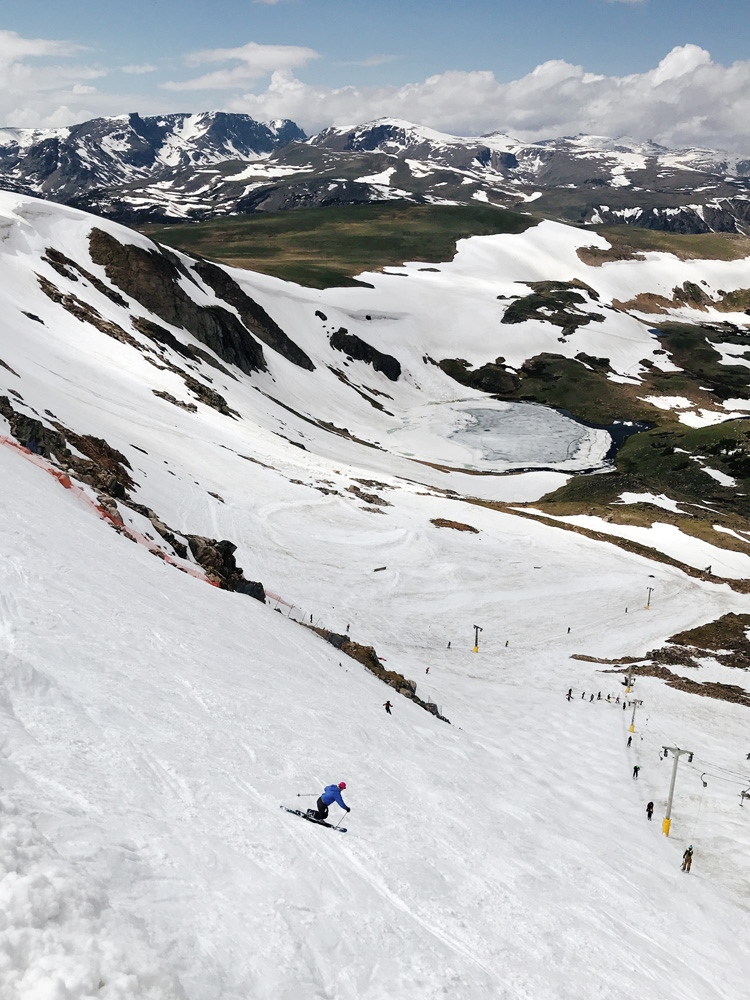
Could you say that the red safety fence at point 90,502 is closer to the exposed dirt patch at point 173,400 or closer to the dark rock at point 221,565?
the dark rock at point 221,565

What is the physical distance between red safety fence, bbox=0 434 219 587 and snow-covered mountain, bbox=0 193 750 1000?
342 millimetres

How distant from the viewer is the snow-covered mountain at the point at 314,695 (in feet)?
35.0

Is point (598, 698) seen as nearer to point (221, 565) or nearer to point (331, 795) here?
point (221, 565)

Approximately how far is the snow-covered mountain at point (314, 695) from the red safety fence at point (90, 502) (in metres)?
0.34

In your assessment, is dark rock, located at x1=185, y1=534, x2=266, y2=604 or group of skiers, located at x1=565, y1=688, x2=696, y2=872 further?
dark rock, located at x1=185, y1=534, x2=266, y2=604

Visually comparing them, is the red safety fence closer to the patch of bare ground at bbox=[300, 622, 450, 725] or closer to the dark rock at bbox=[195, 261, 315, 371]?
the patch of bare ground at bbox=[300, 622, 450, 725]

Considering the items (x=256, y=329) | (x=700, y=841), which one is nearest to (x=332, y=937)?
(x=700, y=841)

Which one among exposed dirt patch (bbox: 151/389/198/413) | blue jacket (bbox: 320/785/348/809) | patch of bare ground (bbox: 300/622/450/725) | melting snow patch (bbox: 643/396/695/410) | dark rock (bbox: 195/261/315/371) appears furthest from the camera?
melting snow patch (bbox: 643/396/695/410)

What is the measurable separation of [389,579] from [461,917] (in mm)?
40020

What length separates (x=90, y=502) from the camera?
100ft

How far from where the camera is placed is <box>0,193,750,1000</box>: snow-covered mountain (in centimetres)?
1066

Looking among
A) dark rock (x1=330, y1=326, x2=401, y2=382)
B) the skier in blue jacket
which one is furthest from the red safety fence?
dark rock (x1=330, y1=326, x2=401, y2=382)

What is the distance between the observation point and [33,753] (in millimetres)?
11352

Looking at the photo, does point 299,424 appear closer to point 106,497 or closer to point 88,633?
point 106,497
